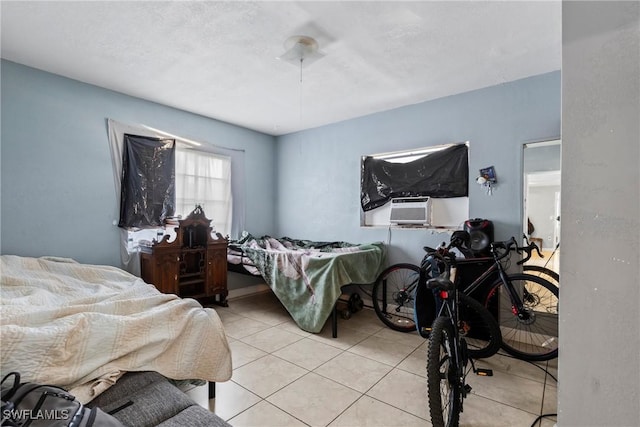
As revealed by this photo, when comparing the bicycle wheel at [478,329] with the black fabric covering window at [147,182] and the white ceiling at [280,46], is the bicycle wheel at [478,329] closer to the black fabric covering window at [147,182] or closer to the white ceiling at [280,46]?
the white ceiling at [280,46]

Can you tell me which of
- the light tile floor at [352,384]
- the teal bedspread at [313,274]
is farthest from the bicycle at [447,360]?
the teal bedspread at [313,274]

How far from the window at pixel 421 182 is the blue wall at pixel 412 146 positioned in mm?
98

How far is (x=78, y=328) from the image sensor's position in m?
1.36

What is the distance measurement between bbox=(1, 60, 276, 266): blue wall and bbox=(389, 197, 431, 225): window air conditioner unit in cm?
297

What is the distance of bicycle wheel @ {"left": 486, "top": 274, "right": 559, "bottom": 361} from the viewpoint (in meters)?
2.48

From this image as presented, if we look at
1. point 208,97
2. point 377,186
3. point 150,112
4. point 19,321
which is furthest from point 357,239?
point 19,321

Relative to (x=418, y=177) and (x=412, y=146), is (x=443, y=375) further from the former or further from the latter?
(x=412, y=146)

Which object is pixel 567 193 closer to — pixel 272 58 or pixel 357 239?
pixel 272 58

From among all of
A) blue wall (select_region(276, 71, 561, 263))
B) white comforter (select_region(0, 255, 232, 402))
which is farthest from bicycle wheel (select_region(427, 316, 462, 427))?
blue wall (select_region(276, 71, 561, 263))

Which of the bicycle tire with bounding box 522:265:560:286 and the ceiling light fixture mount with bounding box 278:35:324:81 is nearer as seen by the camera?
the ceiling light fixture mount with bounding box 278:35:324:81

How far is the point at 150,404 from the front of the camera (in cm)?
121

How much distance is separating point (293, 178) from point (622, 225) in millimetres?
3979

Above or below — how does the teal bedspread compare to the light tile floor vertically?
above

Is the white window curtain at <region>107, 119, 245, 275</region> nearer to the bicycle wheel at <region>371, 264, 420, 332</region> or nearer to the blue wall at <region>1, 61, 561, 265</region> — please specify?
the blue wall at <region>1, 61, 561, 265</region>
